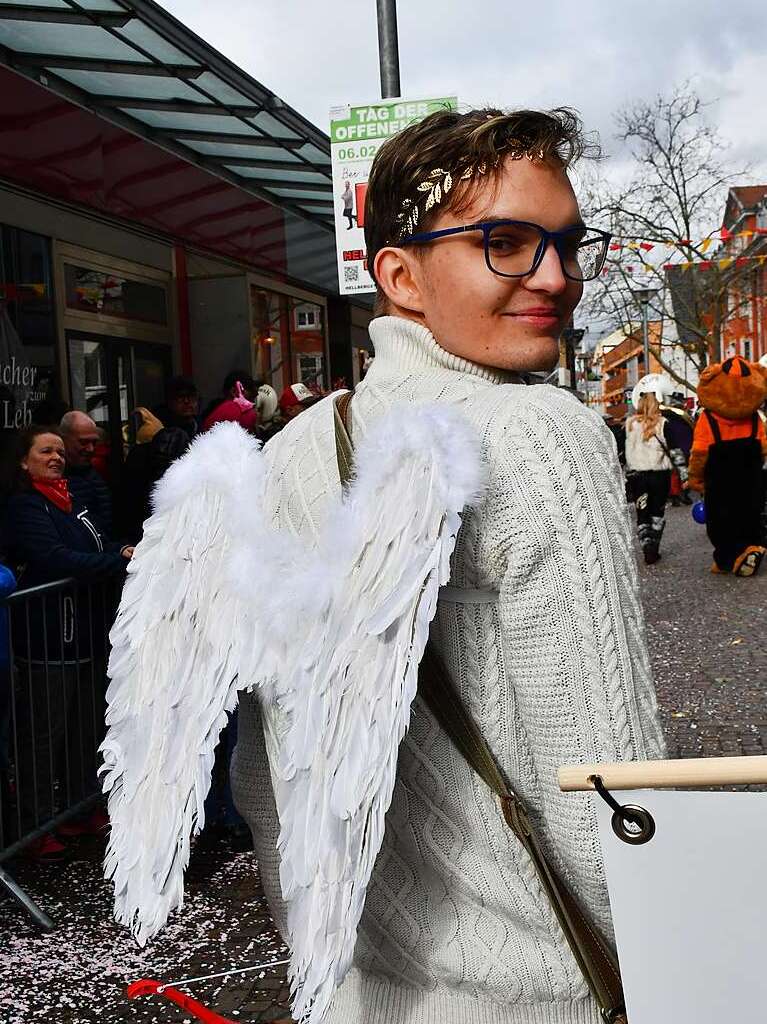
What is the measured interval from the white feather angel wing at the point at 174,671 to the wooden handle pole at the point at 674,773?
0.40 metres

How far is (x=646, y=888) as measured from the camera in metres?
1.02

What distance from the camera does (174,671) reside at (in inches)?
53.6

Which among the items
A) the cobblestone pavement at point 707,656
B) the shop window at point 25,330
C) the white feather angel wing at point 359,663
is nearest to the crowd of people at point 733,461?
the cobblestone pavement at point 707,656

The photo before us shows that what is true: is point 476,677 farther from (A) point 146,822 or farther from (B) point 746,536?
(B) point 746,536

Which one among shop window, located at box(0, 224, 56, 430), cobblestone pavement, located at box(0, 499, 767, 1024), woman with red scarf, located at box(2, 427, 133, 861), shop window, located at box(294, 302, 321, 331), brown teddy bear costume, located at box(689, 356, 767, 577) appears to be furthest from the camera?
shop window, located at box(294, 302, 321, 331)

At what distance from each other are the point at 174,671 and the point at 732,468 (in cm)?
1150

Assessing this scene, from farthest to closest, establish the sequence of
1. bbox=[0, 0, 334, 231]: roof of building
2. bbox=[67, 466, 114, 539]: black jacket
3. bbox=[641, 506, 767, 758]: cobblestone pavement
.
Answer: bbox=[0, 0, 334, 231]: roof of building < bbox=[641, 506, 767, 758]: cobblestone pavement < bbox=[67, 466, 114, 539]: black jacket

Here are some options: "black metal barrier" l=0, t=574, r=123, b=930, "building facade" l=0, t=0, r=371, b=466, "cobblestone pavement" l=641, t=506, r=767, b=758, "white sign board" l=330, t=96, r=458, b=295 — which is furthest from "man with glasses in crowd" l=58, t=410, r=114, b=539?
"cobblestone pavement" l=641, t=506, r=767, b=758

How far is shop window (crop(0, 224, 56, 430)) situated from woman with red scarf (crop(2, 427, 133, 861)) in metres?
2.44

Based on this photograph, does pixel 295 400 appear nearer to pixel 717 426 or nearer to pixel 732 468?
pixel 717 426

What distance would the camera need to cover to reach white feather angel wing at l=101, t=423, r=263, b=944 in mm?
1314

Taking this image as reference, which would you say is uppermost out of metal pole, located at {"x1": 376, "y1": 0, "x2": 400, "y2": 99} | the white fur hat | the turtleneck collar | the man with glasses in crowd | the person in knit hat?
metal pole, located at {"x1": 376, "y1": 0, "x2": 400, "y2": 99}

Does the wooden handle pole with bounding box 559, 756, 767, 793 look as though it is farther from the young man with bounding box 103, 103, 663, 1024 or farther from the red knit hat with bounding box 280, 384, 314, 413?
the red knit hat with bounding box 280, 384, 314, 413

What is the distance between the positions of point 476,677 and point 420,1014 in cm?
39
